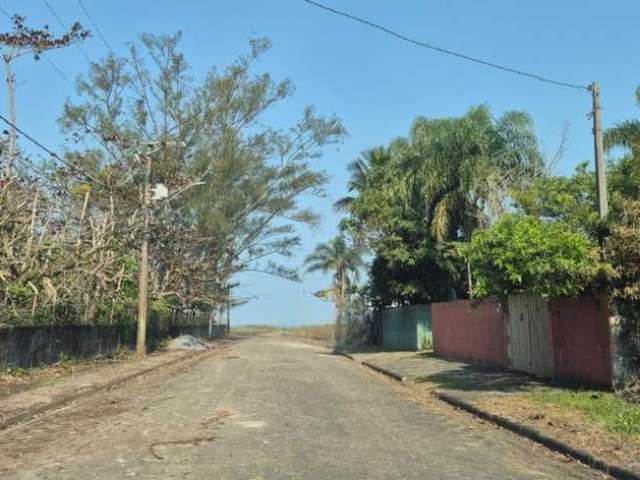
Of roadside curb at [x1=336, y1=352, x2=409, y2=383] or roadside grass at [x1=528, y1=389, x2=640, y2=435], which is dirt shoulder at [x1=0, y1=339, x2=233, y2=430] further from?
roadside grass at [x1=528, y1=389, x2=640, y2=435]

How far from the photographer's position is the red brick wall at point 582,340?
14070 millimetres

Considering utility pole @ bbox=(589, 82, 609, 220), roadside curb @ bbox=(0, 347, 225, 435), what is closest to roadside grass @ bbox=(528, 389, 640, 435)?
utility pole @ bbox=(589, 82, 609, 220)

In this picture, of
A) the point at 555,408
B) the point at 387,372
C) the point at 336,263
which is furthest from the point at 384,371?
the point at 336,263

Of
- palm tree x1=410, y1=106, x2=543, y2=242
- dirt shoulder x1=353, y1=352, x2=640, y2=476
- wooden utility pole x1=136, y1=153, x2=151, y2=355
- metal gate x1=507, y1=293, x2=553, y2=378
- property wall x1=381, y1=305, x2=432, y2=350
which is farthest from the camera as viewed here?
property wall x1=381, y1=305, x2=432, y2=350

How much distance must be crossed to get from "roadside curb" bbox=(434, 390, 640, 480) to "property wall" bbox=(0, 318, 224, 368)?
38.4ft

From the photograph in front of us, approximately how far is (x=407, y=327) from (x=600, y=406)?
22.1 metres

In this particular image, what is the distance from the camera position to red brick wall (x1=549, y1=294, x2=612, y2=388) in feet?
46.2

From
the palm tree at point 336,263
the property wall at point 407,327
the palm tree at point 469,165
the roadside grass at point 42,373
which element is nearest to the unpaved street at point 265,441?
the roadside grass at point 42,373

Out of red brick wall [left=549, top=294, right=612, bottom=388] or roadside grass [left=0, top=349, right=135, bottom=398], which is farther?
roadside grass [left=0, top=349, right=135, bottom=398]

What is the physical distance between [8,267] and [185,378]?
5.78 meters

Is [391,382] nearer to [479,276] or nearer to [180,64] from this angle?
[479,276]

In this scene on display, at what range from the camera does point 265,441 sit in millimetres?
9789

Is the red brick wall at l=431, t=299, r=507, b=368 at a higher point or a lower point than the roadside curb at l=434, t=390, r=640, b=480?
higher

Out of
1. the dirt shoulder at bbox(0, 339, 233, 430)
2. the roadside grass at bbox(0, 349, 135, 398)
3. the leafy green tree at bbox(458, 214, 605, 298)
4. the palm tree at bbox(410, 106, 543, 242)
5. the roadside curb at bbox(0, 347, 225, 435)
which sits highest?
the palm tree at bbox(410, 106, 543, 242)
